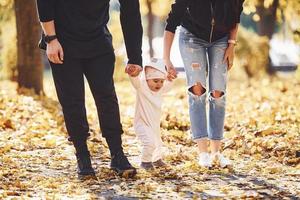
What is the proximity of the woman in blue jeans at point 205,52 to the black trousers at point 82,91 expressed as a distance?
0.69 metres

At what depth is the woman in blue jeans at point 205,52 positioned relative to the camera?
5797 millimetres

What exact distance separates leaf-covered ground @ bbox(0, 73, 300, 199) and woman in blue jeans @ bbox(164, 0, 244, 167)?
33 cm

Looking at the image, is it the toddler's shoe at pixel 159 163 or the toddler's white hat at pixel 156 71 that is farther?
the toddler's shoe at pixel 159 163

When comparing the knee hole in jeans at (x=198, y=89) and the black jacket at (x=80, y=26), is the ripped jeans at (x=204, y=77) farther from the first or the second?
the black jacket at (x=80, y=26)

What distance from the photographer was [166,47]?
593 centimetres

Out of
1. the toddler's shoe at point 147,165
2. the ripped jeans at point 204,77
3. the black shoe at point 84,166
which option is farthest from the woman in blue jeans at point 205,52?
the black shoe at point 84,166

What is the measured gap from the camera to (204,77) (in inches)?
234

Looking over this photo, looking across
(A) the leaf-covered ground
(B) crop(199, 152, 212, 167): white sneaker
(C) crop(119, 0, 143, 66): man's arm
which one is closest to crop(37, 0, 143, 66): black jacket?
(C) crop(119, 0, 143, 66): man's arm

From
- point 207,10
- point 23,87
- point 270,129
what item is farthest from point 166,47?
point 23,87

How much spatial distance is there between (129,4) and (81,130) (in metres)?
1.06

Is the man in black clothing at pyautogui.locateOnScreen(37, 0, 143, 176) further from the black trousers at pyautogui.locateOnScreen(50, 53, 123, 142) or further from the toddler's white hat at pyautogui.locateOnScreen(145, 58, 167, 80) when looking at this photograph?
the toddler's white hat at pyautogui.locateOnScreen(145, 58, 167, 80)

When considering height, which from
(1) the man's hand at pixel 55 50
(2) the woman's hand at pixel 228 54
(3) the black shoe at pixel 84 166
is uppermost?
(1) the man's hand at pixel 55 50

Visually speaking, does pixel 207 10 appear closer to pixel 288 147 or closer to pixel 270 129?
pixel 288 147

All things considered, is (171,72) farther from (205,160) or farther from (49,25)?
(49,25)
